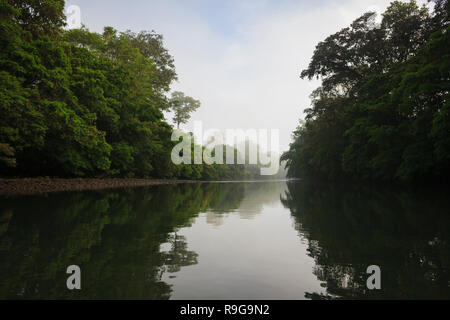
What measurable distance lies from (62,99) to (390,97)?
22431 millimetres

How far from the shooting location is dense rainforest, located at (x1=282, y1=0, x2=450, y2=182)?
1708 cm

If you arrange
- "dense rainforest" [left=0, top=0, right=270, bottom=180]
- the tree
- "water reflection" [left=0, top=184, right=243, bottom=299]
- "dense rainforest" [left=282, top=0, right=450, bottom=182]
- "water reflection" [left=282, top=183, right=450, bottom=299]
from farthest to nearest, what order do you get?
1. the tree
2. "dense rainforest" [left=282, top=0, right=450, bottom=182]
3. "dense rainforest" [left=0, top=0, right=270, bottom=180]
4. "water reflection" [left=282, top=183, right=450, bottom=299]
5. "water reflection" [left=0, top=184, right=243, bottom=299]

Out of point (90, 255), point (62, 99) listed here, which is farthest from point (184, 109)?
point (90, 255)

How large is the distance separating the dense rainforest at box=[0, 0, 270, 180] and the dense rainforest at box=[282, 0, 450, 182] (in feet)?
63.7

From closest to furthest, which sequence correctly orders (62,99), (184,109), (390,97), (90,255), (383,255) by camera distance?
1. (90,255)
2. (383,255)
3. (62,99)
4. (390,97)
5. (184,109)

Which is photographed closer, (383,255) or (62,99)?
(383,255)

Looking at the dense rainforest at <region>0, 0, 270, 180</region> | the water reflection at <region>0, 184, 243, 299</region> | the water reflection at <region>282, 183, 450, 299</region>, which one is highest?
the dense rainforest at <region>0, 0, 270, 180</region>

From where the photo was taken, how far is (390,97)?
70.2 feet

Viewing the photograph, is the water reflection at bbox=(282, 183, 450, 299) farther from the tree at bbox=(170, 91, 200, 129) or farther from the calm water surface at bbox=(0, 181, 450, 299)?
the tree at bbox=(170, 91, 200, 129)

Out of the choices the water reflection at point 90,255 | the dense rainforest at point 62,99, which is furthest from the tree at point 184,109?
the water reflection at point 90,255

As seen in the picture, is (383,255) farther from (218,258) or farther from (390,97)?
(390,97)

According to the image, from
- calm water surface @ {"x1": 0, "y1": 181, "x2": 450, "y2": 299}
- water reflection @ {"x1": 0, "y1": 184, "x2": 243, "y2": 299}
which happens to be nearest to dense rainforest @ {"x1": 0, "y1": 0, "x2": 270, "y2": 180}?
water reflection @ {"x1": 0, "y1": 184, "x2": 243, "y2": 299}
